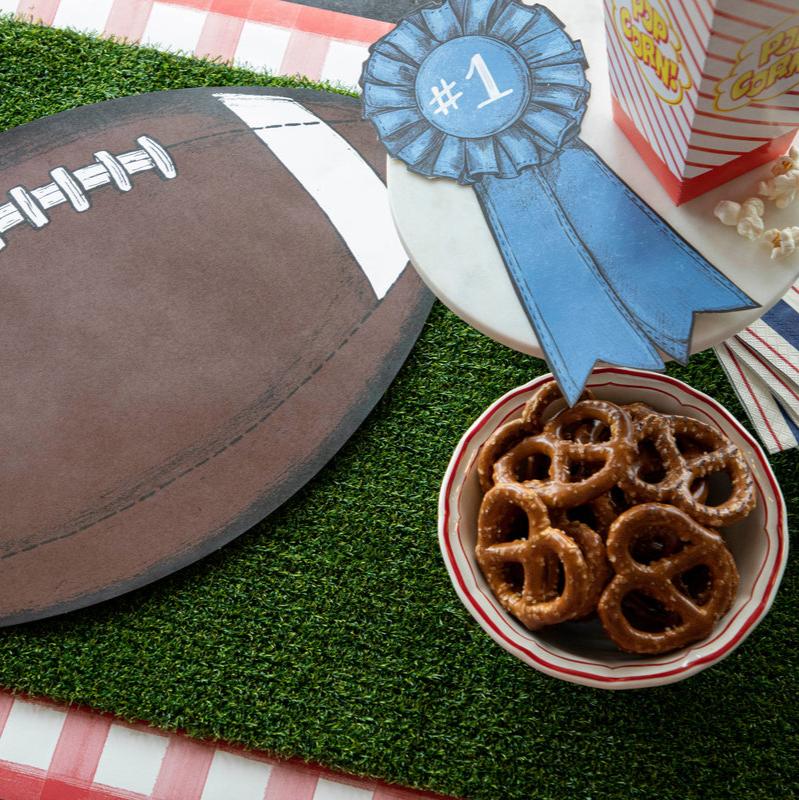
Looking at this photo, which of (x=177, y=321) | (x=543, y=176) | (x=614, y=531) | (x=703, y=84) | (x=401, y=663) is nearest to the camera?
(x=703, y=84)

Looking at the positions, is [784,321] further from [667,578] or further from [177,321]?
[177,321]

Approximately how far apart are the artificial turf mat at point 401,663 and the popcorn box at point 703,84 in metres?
0.62

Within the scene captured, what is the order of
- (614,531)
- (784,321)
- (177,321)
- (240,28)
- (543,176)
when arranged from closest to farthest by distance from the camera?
(614,531) → (543,176) → (784,321) → (177,321) → (240,28)

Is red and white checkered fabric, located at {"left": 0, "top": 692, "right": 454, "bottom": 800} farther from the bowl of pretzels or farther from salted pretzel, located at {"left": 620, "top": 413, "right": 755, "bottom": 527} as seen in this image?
salted pretzel, located at {"left": 620, "top": 413, "right": 755, "bottom": 527}

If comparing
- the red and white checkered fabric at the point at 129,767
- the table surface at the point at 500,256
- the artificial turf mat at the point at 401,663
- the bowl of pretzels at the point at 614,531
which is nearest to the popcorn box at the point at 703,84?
the table surface at the point at 500,256

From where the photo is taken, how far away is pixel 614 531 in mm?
1099

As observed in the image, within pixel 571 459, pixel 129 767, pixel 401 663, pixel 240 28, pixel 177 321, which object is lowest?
pixel 129 767

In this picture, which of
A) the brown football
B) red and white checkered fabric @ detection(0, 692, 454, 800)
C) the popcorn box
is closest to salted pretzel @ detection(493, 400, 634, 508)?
the popcorn box

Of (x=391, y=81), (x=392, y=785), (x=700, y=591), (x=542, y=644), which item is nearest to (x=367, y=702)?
(x=392, y=785)

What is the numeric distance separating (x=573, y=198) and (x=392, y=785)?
104cm

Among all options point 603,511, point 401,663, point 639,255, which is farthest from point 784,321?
point 401,663

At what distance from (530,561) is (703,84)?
22.8 inches

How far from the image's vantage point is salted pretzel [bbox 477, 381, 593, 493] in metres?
1.19

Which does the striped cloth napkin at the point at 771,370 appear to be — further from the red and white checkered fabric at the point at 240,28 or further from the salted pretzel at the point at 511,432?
the red and white checkered fabric at the point at 240,28
